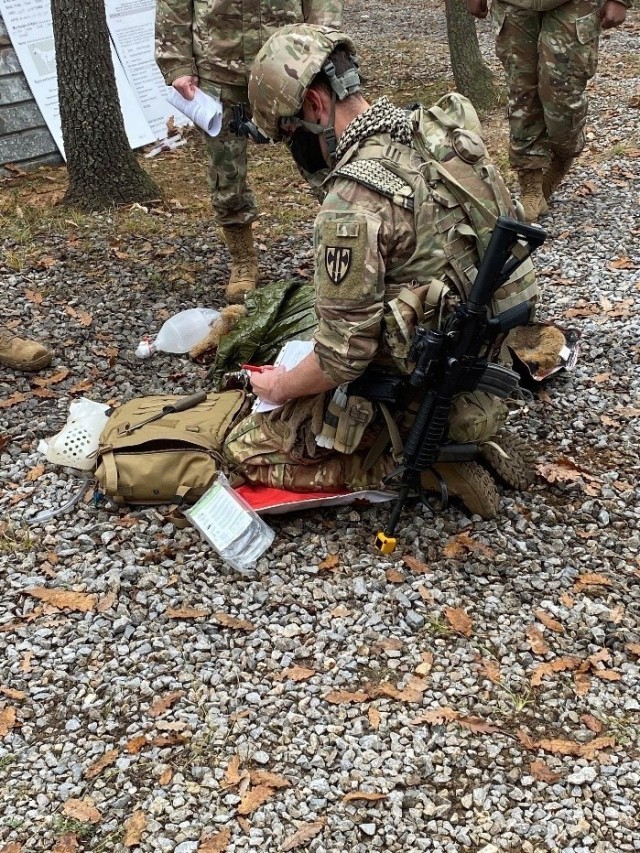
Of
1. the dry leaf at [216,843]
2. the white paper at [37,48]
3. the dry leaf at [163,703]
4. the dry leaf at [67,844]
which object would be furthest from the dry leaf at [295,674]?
the white paper at [37,48]

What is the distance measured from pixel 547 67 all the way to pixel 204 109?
242 centimetres

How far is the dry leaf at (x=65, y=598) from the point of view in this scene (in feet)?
11.6

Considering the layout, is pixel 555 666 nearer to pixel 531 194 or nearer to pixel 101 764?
pixel 101 764

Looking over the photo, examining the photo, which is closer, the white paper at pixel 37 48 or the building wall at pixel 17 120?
the building wall at pixel 17 120

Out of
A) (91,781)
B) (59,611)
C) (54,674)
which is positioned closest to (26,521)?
(59,611)

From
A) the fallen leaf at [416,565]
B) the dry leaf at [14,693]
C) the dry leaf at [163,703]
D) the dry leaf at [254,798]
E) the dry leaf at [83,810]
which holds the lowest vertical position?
the fallen leaf at [416,565]

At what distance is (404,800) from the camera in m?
2.76

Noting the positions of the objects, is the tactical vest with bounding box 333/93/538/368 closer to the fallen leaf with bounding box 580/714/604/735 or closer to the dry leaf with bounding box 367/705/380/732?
the dry leaf with bounding box 367/705/380/732

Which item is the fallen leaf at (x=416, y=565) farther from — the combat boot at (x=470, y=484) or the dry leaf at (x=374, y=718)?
the dry leaf at (x=374, y=718)

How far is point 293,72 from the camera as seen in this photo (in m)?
3.17

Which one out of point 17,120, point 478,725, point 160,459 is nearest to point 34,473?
point 160,459

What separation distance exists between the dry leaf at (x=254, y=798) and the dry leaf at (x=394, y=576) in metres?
1.10

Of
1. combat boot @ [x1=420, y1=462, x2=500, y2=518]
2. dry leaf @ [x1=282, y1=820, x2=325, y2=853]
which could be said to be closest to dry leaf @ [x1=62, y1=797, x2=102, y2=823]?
dry leaf @ [x1=282, y1=820, x2=325, y2=853]

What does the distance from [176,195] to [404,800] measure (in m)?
6.30
